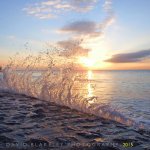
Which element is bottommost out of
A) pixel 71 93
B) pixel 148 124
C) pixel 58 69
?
pixel 148 124

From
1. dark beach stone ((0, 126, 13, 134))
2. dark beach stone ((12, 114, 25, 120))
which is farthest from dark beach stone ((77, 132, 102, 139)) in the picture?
dark beach stone ((12, 114, 25, 120))

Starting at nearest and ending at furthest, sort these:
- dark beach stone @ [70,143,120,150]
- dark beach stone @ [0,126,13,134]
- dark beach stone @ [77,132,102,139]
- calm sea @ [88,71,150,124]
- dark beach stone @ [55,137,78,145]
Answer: dark beach stone @ [70,143,120,150], dark beach stone @ [55,137,78,145], dark beach stone @ [77,132,102,139], dark beach stone @ [0,126,13,134], calm sea @ [88,71,150,124]

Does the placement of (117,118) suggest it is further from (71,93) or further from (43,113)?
(71,93)

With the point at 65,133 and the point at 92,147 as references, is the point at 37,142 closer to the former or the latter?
the point at 65,133

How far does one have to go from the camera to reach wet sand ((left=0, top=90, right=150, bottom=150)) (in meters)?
9.72

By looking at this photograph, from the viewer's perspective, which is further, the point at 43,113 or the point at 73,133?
the point at 43,113

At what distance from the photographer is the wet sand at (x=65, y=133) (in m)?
9.72

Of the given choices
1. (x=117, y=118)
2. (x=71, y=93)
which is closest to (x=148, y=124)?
(x=117, y=118)

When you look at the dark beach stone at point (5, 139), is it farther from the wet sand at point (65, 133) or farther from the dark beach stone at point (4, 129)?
the dark beach stone at point (4, 129)

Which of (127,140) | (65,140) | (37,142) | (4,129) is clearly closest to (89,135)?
(65,140)

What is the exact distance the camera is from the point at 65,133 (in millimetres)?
11492

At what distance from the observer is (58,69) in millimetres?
24797

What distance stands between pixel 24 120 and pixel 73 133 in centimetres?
337

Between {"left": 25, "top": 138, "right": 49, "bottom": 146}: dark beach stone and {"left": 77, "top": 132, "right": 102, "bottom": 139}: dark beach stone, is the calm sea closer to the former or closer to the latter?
{"left": 77, "top": 132, "right": 102, "bottom": 139}: dark beach stone
